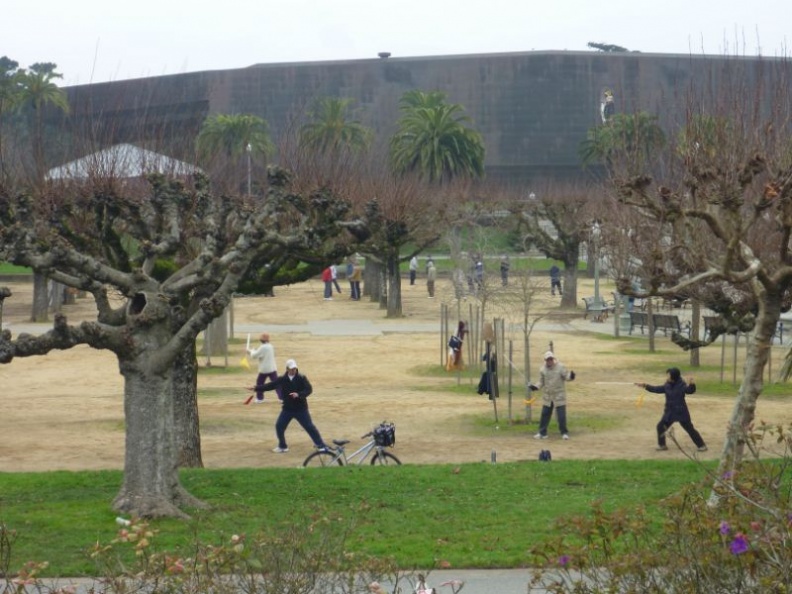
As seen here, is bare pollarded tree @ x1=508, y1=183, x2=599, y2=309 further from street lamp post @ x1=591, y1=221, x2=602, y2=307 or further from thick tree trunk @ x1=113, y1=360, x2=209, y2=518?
thick tree trunk @ x1=113, y1=360, x2=209, y2=518

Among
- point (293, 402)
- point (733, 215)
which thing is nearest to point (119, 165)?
point (293, 402)

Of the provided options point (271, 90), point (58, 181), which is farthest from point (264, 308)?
point (271, 90)

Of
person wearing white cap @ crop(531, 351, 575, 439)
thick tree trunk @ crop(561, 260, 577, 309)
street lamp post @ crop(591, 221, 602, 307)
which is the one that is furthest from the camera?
thick tree trunk @ crop(561, 260, 577, 309)

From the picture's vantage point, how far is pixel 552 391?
66.1 ft

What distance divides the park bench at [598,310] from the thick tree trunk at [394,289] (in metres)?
6.24

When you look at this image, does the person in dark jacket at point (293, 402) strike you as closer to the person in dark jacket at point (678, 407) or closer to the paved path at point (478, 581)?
the person in dark jacket at point (678, 407)

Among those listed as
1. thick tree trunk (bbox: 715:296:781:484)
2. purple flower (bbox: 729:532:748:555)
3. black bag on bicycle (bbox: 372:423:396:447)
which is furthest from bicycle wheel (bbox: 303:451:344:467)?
purple flower (bbox: 729:532:748:555)

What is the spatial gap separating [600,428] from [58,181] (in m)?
9.67

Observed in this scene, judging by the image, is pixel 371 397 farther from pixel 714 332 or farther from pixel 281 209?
pixel 281 209

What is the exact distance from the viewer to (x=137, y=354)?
12961mm

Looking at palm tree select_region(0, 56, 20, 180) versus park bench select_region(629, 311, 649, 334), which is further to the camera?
park bench select_region(629, 311, 649, 334)

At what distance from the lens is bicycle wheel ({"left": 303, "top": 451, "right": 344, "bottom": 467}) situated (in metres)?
17.0

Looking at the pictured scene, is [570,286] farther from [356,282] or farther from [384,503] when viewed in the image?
[384,503]

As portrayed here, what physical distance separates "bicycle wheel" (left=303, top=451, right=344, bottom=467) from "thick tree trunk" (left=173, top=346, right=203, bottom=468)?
4.76ft
